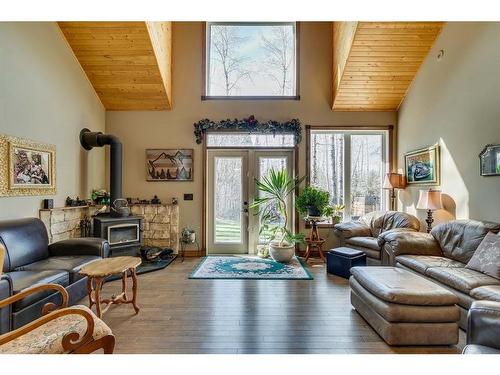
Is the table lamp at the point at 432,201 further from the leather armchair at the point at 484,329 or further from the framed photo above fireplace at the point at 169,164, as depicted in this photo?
the framed photo above fireplace at the point at 169,164

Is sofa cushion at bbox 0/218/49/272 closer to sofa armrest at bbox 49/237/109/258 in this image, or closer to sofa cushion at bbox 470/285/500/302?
sofa armrest at bbox 49/237/109/258

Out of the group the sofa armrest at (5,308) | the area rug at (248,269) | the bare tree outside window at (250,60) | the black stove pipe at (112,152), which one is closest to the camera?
the sofa armrest at (5,308)

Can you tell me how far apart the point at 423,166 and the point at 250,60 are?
153 inches

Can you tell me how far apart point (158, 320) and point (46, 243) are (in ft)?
6.34

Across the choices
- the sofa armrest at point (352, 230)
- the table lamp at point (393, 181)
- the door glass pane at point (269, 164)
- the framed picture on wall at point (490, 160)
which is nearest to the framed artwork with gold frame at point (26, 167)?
the door glass pane at point (269, 164)

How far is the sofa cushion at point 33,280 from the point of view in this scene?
7.89ft

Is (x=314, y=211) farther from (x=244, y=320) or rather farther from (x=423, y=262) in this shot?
(x=244, y=320)

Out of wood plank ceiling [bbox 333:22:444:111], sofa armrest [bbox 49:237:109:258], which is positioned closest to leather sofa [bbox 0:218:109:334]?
sofa armrest [bbox 49:237:109:258]

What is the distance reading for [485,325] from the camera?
164cm

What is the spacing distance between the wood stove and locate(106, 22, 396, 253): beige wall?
99cm
